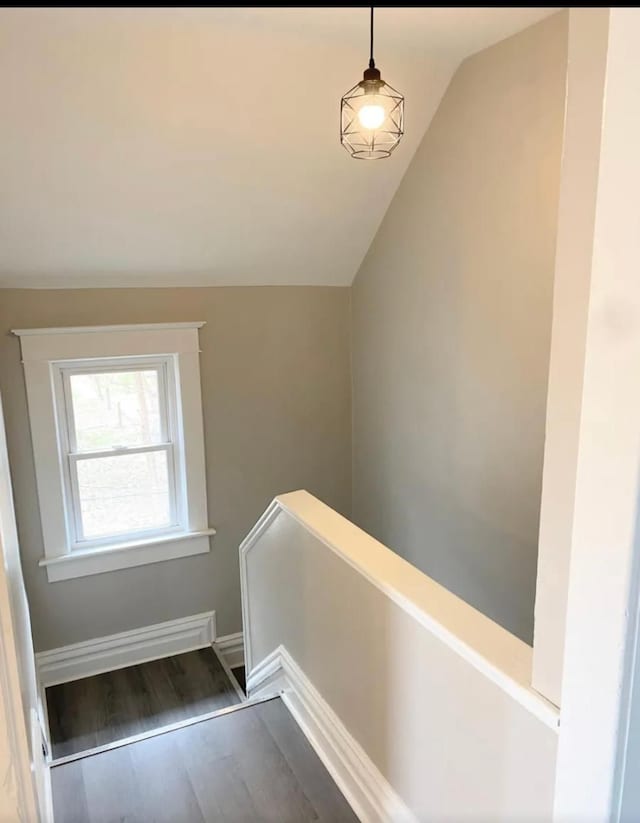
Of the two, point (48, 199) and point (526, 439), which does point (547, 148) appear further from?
point (48, 199)

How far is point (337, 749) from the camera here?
207 centimetres

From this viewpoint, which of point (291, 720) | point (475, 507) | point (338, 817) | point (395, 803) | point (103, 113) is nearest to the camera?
point (395, 803)

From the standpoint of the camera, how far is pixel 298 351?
4.04 m

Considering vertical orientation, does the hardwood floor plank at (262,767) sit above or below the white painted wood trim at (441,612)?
below

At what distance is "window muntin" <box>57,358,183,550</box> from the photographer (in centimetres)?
365

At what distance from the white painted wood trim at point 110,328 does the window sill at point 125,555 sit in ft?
4.32

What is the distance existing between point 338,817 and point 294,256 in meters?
2.88

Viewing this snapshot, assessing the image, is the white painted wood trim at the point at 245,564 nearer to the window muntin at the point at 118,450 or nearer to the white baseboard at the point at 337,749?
the white baseboard at the point at 337,749

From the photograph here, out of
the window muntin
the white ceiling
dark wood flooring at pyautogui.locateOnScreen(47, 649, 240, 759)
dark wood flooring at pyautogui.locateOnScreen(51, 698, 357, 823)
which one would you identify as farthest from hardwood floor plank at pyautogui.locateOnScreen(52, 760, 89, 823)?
the white ceiling

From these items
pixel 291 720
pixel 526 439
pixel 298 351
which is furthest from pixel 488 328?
pixel 291 720

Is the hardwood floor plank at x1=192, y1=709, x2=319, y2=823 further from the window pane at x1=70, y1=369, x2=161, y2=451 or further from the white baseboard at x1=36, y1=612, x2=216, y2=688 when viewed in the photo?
the window pane at x1=70, y1=369, x2=161, y2=451

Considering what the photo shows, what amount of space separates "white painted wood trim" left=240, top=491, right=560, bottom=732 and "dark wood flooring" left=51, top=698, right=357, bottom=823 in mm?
767

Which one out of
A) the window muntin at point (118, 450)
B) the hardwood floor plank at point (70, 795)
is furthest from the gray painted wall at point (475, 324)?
the hardwood floor plank at point (70, 795)

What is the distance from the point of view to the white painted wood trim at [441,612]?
1.30m
